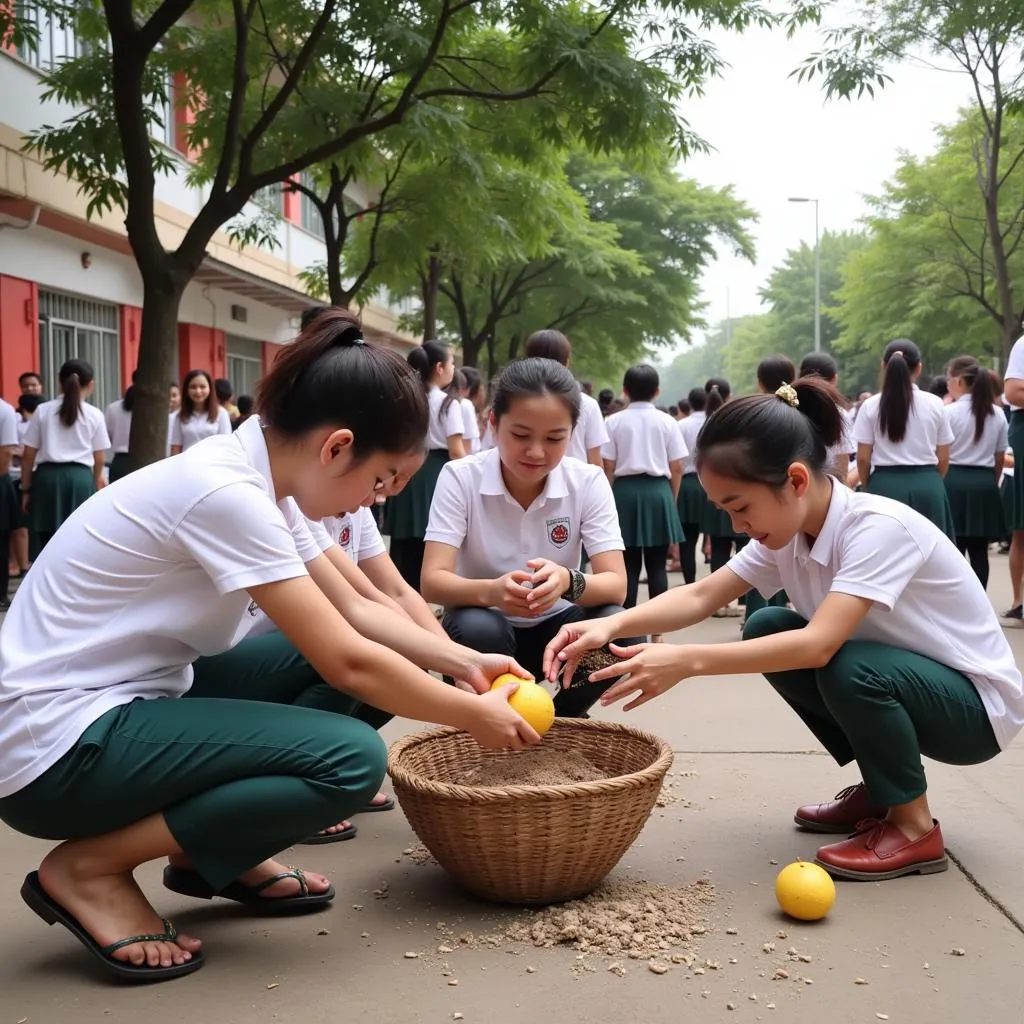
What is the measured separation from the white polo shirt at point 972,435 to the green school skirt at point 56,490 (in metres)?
6.24

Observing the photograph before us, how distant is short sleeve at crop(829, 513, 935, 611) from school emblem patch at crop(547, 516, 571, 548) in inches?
51.4

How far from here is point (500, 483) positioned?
4188 mm

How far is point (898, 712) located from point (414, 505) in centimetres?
504

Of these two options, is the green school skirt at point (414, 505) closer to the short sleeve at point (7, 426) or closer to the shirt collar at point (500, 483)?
the short sleeve at point (7, 426)

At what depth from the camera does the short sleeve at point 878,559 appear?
3.04 meters

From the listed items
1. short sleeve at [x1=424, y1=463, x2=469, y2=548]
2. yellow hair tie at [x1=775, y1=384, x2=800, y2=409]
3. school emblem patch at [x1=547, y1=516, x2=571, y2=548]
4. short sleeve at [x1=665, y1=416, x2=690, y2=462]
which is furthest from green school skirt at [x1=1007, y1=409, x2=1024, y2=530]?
yellow hair tie at [x1=775, y1=384, x2=800, y2=409]

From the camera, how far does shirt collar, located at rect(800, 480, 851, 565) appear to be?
3184 millimetres

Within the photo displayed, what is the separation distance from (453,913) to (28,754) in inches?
43.4

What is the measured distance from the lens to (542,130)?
977cm

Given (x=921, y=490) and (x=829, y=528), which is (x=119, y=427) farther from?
(x=829, y=528)

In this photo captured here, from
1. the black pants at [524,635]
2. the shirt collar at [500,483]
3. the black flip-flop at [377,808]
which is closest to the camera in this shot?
the black flip-flop at [377,808]

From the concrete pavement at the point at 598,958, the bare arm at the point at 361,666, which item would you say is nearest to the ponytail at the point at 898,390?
the concrete pavement at the point at 598,958

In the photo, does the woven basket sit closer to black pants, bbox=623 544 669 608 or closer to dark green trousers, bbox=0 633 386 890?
dark green trousers, bbox=0 633 386 890

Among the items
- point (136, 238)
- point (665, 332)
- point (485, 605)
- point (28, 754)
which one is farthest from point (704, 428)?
point (665, 332)
